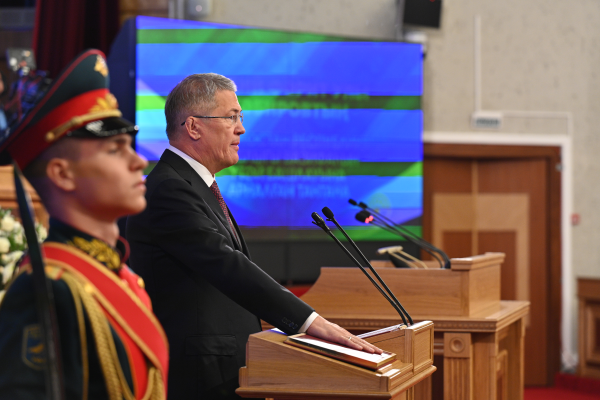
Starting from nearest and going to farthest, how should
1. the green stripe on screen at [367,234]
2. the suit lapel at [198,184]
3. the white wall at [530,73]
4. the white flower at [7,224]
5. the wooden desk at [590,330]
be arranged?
the suit lapel at [198,184] → the white flower at [7,224] → the green stripe on screen at [367,234] → the wooden desk at [590,330] → the white wall at [530,73]

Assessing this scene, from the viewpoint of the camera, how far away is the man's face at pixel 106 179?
2.84 ft

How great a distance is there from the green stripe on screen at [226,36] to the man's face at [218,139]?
8.74 feet

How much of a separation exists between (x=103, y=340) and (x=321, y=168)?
12.7 ft

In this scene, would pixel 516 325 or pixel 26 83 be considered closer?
pixel 516 325

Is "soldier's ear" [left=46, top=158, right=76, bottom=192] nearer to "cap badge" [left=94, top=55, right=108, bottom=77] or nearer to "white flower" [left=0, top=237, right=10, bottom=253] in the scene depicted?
"cap badge" [left=94, top=55, right=108, bottom=77]

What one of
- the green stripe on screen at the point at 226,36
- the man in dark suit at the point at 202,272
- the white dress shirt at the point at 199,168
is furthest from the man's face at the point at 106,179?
the green stripe on screen at the point at 226,36

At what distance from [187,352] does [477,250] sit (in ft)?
14.3

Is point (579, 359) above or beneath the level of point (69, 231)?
beneath

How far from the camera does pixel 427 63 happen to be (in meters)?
5.42

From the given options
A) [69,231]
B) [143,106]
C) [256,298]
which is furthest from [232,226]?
[143,106]

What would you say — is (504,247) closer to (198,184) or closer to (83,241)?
(198,184)

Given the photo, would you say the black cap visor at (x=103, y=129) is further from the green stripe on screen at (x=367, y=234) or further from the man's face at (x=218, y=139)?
the green stripe on screen at (x=367, y=234)

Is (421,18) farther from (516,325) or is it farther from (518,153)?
(516,325)

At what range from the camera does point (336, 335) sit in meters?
1.43
